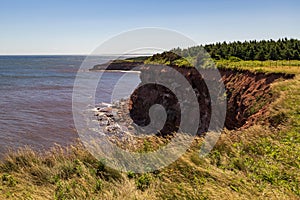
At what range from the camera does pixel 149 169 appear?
623 centimetres

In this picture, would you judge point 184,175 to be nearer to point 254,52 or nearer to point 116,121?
point 116,121

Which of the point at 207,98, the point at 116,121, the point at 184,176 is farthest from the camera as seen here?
the point at 116,121

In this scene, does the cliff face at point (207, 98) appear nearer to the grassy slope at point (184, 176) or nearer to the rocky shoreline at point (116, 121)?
the rocky shoreline at point (116, 121)

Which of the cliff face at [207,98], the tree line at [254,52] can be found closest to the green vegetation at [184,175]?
the cliff face at [207,98]

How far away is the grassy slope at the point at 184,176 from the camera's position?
494cm

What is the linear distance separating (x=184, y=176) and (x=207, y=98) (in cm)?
1757

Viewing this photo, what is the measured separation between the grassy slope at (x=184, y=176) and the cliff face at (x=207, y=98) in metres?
5.65

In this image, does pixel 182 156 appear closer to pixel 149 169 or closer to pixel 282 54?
pixel 149 169

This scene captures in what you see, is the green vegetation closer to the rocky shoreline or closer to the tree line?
the rocky shoreline

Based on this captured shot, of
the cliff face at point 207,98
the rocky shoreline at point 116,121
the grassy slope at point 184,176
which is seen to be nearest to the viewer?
the grassy slope at point 184,176

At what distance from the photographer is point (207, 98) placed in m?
22.8

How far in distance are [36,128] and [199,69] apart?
47.2 feet

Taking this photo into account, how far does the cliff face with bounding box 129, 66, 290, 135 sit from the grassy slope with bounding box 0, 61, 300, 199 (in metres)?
5.65

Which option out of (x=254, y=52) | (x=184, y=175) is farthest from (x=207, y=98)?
(x=184, y=175)
